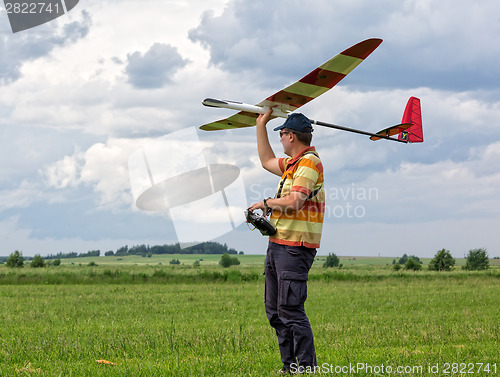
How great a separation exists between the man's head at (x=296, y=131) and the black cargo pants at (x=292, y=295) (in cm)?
109

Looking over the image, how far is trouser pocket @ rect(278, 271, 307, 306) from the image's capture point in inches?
201

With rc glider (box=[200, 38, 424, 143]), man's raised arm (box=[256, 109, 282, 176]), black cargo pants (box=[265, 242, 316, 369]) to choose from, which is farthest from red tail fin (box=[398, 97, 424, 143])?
black cargo pants (box=[265, 242, 316, 369])

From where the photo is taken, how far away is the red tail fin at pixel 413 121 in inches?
373

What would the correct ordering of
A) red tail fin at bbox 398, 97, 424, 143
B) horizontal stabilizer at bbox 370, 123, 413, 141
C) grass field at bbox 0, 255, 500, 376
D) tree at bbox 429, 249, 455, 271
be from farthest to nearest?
tree at bbox 429, 249, 455, 271
red tail fin at bbox 398, 97, 424, 143
horizontal stabilizer at bbox 370, 123, 413, 141
grass field at bbox 0, 255, 500, 376

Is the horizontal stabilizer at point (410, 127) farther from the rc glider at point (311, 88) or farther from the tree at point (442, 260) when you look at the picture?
the tree at point (442, 260)

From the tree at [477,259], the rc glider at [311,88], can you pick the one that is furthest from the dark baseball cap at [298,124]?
the tree at [477,259]

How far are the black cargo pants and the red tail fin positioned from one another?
437cm

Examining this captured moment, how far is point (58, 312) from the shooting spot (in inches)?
585

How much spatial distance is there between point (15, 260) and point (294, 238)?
213 feet

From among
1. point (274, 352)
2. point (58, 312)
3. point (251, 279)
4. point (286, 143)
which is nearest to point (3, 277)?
point (251, 279)

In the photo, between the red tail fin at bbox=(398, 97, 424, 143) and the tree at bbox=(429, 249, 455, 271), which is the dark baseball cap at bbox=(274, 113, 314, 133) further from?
the tree at bbox=(429, 249, 455, 271)

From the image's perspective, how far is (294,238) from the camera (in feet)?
16.8

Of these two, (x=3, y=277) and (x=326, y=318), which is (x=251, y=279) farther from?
(x=326, y=318)

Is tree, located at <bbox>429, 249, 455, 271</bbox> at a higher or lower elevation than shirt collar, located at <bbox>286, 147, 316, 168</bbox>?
lower
